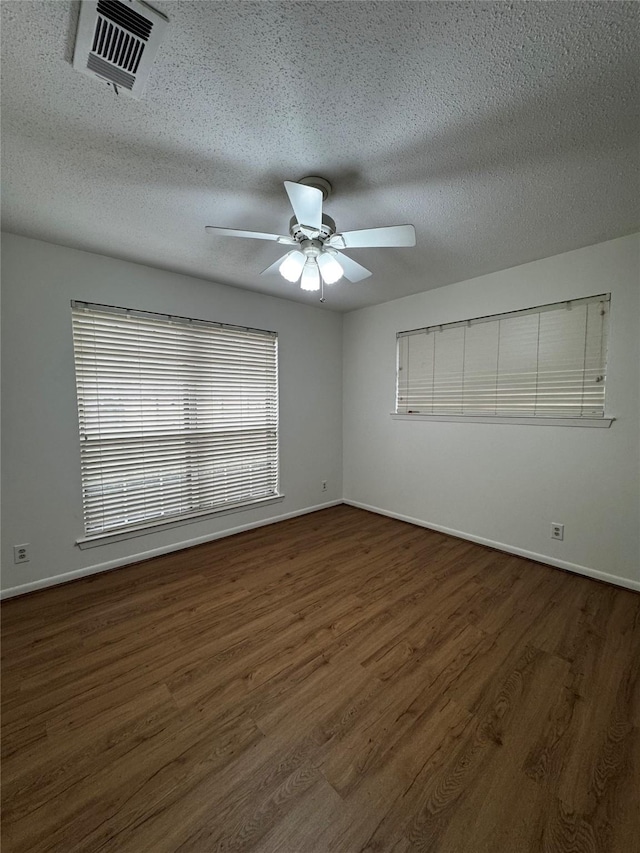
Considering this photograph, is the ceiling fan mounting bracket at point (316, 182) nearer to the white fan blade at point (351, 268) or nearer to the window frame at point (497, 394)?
the white fan blade at point (351, 268)

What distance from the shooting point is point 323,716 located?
1.44 meters

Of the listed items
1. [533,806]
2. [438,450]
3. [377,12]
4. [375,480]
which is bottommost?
[533,806]

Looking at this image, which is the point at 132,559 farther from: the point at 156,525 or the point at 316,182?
the point at 316,182

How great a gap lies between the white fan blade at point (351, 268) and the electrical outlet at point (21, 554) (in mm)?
2940

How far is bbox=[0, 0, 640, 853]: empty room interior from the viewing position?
3.55 feet

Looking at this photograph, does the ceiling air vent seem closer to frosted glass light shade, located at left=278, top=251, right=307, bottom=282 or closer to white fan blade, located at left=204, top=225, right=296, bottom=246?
white fan blade, located at left=204, top=225, right=296, bottom=246

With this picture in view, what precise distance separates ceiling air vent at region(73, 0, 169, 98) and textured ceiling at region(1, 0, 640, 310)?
4 centimetres

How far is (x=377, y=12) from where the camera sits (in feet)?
3.21

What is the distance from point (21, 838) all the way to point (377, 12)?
277cm

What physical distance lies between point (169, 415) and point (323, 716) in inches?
99.0

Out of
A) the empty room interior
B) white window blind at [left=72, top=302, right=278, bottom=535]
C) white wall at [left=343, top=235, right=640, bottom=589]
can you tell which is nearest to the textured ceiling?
the empty room interior

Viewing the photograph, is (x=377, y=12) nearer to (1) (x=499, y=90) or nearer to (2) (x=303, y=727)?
(1) (x=499, y=90)

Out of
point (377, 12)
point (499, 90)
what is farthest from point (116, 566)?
point (499, 90)

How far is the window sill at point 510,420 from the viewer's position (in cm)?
248
